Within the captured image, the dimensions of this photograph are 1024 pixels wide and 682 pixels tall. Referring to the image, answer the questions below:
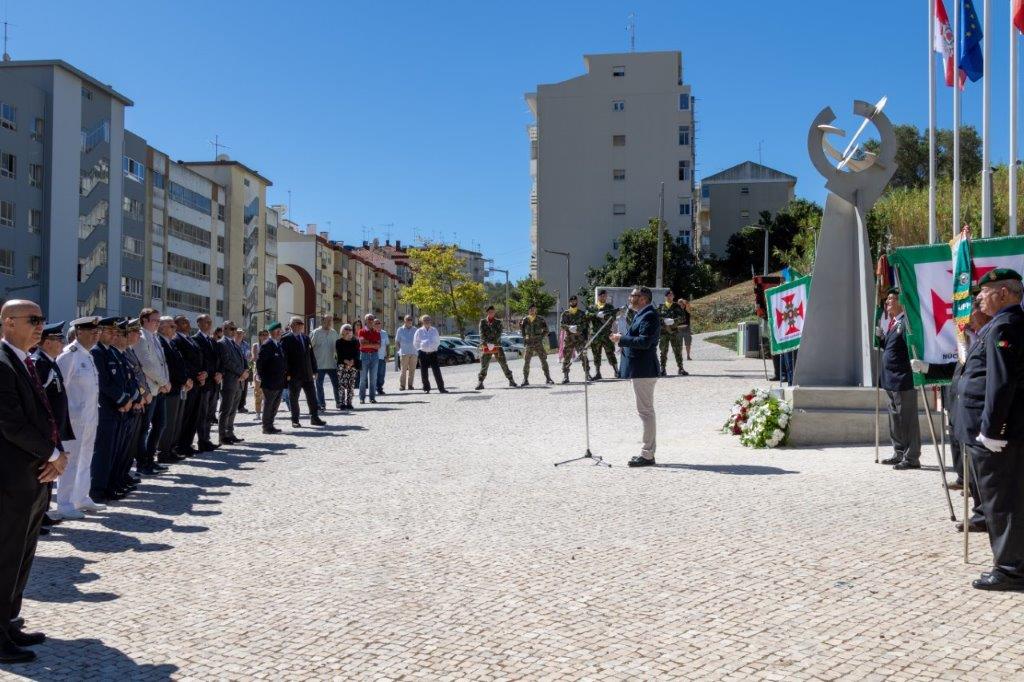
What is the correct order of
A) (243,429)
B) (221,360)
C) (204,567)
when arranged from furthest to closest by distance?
(243,429), (221,360), (204,567)

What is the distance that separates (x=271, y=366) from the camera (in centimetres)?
1633

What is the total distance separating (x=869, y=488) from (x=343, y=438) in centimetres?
860

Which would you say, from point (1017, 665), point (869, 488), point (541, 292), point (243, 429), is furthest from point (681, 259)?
point (1017, 665)

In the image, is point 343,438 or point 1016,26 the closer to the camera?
point 1016,26

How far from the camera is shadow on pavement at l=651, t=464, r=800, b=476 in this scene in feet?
36.0

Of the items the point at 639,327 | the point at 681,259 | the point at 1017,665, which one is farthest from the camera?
the point at 681,259

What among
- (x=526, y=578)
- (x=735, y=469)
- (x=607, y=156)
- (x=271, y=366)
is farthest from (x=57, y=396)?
(x=607, y=156)

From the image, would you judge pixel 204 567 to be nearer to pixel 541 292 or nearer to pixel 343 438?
pixel 343 438

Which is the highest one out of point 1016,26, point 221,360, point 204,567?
point 1016,26

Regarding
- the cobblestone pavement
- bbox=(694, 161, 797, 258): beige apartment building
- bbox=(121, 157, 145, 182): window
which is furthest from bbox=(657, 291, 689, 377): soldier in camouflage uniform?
bbox=(694, 161, 797, 258): beige apartment building

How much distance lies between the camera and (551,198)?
→ 8238 cm

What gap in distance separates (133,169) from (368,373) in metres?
50.2

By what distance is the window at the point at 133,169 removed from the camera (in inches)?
2559

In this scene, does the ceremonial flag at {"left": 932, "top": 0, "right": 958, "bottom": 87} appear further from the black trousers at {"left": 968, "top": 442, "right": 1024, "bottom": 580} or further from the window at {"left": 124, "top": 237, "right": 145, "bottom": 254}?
the window at {"left": 124, "top": 237, "right": 145, "bottom": 254}
